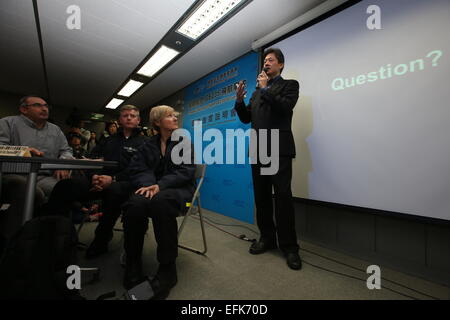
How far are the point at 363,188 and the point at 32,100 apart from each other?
2958 mm

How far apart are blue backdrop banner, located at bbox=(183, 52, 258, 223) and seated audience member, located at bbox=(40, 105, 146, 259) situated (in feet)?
5.03

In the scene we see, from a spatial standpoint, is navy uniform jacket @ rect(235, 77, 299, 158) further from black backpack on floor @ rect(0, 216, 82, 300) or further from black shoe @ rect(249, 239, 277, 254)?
black backpack on floor @ rect(0, 216, 82, 300)

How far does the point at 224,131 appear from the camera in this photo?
130 inches

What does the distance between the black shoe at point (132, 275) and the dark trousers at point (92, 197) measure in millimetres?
553

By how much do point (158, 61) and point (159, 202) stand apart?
3.00 m

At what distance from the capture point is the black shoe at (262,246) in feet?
5.85

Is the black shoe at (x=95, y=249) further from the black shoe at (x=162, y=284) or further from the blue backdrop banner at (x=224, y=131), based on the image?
the blue backdrop banner at (x=224, y=131)

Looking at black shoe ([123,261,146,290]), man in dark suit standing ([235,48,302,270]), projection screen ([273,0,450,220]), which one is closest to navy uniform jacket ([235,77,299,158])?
man in dark suit standing ([235,48,302,270])

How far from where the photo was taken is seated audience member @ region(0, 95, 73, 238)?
55.3 inches

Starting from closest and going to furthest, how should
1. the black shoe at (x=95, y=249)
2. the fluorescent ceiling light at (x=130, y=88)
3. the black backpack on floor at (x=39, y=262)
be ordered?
1. the black backpack on floor at (x=39, y=262)
2. the black shoe at (x=95, y=249)
3. the fluorescent ceiling light at (x=130, y=88)

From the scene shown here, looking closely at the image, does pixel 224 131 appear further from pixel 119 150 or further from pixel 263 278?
pixel 263 278

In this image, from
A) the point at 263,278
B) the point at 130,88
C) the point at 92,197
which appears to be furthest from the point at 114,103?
the point at 263,278

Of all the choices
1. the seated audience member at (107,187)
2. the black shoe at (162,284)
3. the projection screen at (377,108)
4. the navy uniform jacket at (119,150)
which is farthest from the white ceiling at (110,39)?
the black shoe at (162,284)
